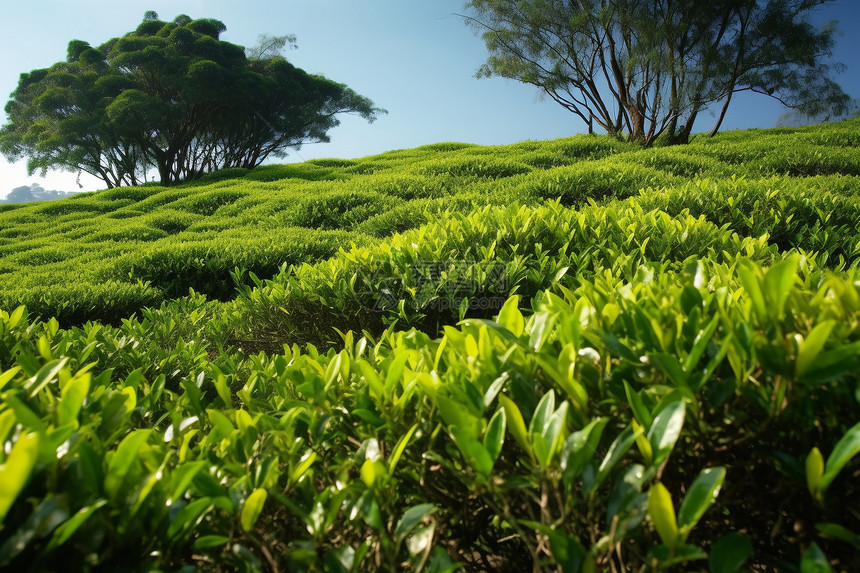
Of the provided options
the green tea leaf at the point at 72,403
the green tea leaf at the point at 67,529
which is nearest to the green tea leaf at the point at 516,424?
the green tea leaf at the point at 67,529

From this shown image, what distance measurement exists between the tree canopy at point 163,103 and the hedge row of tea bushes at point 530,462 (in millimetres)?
28281

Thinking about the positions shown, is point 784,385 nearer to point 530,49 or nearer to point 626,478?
point 626,478

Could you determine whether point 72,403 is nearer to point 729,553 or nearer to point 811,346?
point 729,553

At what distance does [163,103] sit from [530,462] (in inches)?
1184

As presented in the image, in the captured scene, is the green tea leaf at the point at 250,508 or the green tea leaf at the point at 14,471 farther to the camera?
the green tea leaf at the point at 250,508

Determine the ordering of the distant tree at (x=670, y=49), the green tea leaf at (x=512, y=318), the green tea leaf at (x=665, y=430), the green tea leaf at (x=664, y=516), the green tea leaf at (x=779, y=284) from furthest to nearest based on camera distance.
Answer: the distant tree at (x=670, y=49) → the green tea leaf at (x=512, y=318) → the green tea leaf at (x=779, y=284) → the green tea leaf at (x=665, y=430) → the green tea leaf at (x=664, y=516)

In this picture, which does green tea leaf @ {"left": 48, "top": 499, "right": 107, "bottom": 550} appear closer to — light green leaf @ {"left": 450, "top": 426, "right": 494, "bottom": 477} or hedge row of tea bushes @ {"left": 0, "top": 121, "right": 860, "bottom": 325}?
light green leaf @ {"left": 450, "top": 426, "right": 494, "bottom": 477}

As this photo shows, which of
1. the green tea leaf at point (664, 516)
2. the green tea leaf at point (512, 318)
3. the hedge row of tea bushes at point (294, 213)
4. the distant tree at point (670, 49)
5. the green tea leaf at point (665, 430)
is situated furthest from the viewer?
the distant tree at point (670, 49)

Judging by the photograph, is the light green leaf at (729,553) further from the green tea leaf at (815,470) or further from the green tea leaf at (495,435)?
the green tea leaf at (495,435)

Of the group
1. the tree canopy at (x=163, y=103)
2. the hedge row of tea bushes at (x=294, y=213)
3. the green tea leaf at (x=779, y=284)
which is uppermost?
the tree canopy at (x=163, y=103)

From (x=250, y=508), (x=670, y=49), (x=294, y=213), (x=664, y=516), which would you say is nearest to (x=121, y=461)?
(x=250, y=508)

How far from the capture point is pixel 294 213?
917 cm

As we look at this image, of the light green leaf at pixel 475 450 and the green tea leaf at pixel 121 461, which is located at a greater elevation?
the green tea leaf at pixel 121 461

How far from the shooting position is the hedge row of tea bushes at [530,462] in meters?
0.80
